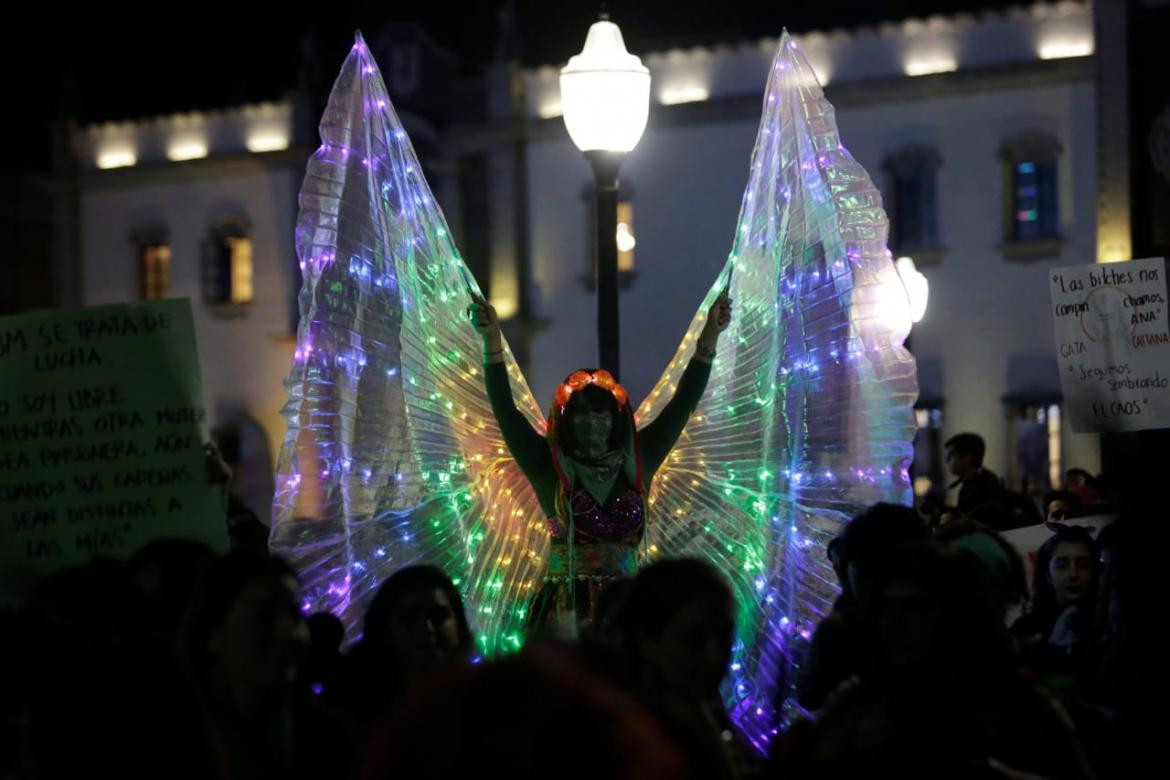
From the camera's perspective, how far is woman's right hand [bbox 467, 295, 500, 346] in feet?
19.0

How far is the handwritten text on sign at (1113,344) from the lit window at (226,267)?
2190cm

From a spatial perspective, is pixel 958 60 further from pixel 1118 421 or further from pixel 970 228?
pixel 1118 421

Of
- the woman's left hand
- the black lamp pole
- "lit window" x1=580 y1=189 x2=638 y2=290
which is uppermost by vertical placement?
"lit window" x1=580 y1=189 x2=638 y2=290

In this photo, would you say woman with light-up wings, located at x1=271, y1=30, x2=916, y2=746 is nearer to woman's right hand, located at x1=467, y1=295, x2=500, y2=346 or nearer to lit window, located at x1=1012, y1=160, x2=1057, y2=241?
woman's right hand, located at x1=467, y1=295, x2=500, y2=346

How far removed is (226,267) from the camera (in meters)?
28.0

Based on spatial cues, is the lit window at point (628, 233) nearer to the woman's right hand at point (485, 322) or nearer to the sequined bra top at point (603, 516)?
the woman's right hand at point (485, 322)

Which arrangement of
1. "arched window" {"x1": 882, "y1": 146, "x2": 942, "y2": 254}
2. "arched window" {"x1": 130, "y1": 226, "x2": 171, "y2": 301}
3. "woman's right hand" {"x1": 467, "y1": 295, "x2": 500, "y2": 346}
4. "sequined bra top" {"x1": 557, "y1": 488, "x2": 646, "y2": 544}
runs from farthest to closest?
"arched window" {"x1": 130, "y1": 226, "x2": 171, "y2": 301} → "arched window" {"x1": 882, "y1": 146, "x2": 942, "y2": 254} → "woman's right hand" {"x1": 467, "y1": 295, "x2": 500, "y2": 346} → "sequined bra top" {"x1": 557, "y1": 488, "x2": 646, "y2": 544}

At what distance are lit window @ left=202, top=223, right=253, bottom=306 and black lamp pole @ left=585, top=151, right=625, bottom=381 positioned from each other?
69.9ft

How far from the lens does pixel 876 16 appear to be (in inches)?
944

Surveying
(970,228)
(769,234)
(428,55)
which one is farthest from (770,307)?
(428,55)

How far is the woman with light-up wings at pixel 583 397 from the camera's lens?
562cm

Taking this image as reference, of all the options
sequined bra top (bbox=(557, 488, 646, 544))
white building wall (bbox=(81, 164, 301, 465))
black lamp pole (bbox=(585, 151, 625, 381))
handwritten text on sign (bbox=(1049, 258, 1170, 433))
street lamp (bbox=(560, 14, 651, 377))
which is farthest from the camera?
white building wall (bbox=(81, 164, 301, 465))

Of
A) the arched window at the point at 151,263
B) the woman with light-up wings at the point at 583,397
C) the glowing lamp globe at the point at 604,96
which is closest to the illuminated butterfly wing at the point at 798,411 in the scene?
the woman with light-up wings at the point at 583,397

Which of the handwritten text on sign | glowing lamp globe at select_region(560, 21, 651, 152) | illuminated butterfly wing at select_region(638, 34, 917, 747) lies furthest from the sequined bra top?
the handwritten text on sign
